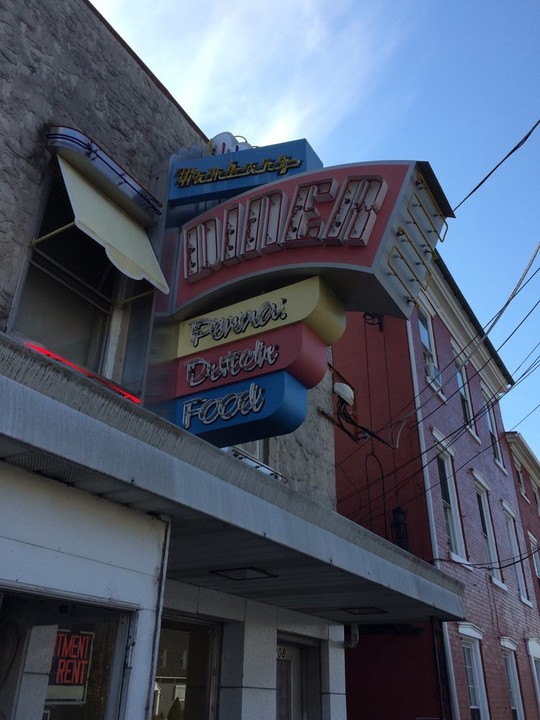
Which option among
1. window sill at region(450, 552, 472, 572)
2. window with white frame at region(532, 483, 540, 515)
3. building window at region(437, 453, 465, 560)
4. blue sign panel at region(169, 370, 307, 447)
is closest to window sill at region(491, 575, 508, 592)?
window sill at region(450, 552, 472, 572)

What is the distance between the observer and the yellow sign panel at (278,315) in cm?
580

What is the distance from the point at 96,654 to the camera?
4074 millimetres

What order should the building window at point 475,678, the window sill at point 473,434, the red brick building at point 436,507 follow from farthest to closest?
the window sill at point 473,434 < the building window at point 475,678 < the red brick building at point 436,507

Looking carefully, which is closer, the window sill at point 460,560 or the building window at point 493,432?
the window sill at point 460,560

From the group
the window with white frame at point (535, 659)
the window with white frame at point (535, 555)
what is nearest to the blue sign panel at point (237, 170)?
the window with white frame at point (535, 659)

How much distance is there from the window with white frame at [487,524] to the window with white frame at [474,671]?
2.56 m

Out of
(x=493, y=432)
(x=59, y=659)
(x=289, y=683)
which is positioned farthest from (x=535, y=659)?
(x=59, y=659)

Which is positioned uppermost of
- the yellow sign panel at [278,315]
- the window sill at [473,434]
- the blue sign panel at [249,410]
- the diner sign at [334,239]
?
the window sill at [473,434]

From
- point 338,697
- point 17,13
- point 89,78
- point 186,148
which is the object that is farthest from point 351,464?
point 17,13

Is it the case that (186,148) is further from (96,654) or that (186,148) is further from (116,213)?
(96,654)

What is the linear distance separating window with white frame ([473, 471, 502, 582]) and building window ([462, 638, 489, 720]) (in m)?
2.58

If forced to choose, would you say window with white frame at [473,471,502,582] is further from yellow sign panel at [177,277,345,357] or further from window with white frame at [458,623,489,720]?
yellow sign panel at [177,277,345,357]

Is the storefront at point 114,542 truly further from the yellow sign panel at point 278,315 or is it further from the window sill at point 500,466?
the window sill at point 500,466

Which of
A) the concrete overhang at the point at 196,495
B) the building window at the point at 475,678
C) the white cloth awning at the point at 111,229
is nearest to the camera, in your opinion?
the concrete overhang at the point at 196,495
